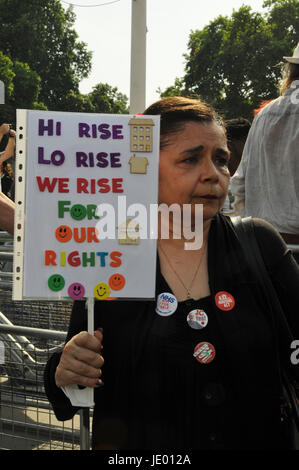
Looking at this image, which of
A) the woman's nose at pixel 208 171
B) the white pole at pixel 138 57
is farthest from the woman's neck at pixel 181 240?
the white pole at pixel 138 57

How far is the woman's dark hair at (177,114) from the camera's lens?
5.37 ft

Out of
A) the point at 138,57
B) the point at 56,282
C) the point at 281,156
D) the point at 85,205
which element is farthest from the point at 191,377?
the point at 138,57

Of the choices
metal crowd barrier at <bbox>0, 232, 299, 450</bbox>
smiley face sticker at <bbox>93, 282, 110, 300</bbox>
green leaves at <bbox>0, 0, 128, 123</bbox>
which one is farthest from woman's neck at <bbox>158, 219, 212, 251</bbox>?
green leaves at <bbox>0, 0, 128, 123</bbox>

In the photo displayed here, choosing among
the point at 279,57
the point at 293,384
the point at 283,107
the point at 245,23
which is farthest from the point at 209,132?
the point at 245,23

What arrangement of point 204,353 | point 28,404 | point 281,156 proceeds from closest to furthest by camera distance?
point 204,353, point 281,156, point 28,404

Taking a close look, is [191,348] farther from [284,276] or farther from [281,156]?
[281,156]

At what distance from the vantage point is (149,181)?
1.55m

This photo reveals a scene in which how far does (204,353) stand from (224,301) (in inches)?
6.3

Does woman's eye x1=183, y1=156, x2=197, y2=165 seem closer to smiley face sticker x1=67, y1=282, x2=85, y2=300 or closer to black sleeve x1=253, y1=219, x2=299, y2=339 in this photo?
black sleeve x1=253, y1=219, x2=299, y2=339

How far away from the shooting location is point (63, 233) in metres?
1.53

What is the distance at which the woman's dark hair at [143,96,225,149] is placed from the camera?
5.37 ft

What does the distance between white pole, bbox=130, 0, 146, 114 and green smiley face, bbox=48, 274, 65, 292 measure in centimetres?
384

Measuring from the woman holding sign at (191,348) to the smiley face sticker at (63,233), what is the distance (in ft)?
0.71

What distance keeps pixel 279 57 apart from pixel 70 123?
28578 mm
